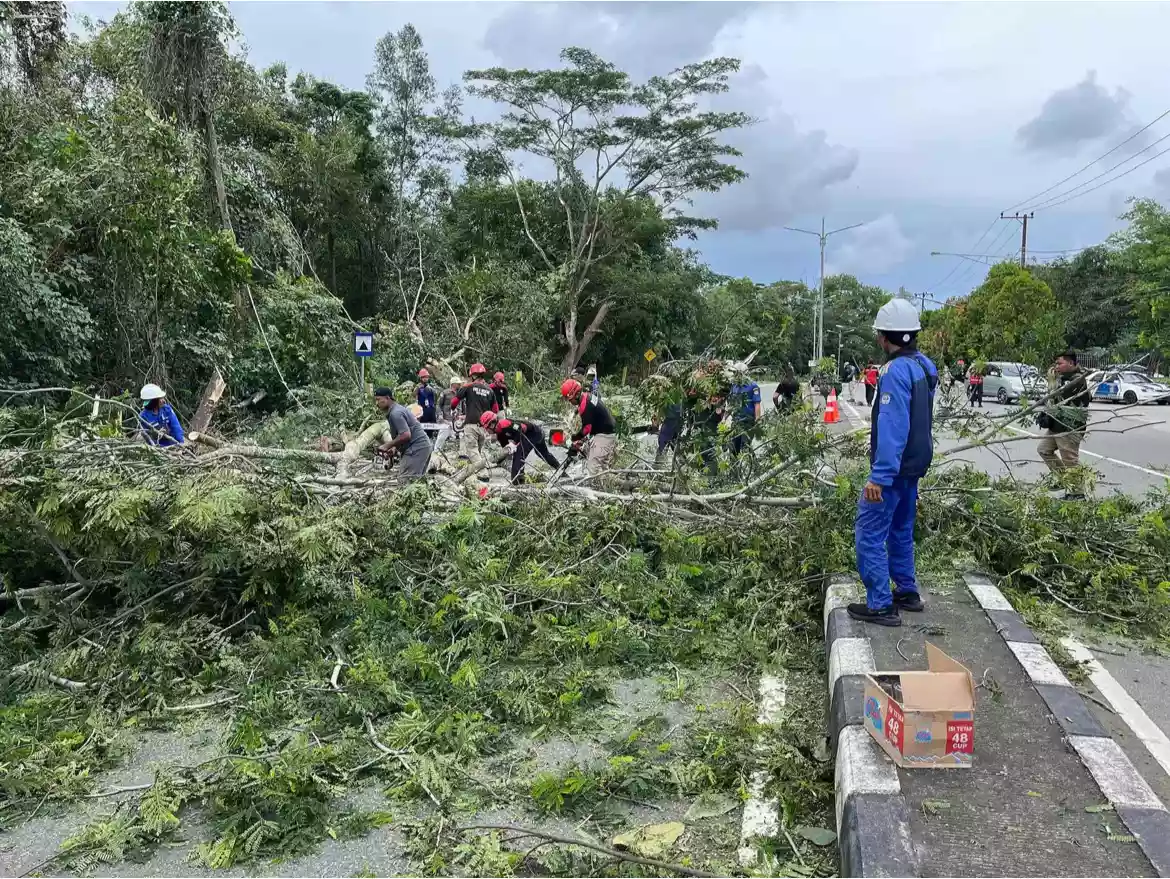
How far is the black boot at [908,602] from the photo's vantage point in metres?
4.84

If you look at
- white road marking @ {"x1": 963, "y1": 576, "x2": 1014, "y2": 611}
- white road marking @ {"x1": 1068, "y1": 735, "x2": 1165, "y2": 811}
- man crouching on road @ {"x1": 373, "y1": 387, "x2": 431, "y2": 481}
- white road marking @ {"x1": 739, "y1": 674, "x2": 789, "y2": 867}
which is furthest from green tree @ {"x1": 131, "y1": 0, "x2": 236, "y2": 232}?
white road marking @ {"x1": 1068, "y1": 735, "x2": 1165, "y2": 811}

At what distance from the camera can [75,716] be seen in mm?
4160

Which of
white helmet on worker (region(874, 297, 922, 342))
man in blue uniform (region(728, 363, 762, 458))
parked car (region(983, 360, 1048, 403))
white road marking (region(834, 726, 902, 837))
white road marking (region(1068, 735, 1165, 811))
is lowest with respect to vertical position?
white road marking (region(1068, 735, 1165, 811))

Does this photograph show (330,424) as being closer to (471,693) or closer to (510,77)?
(471,693)

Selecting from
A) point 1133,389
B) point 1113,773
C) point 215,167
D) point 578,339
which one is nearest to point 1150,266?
point 1133,389

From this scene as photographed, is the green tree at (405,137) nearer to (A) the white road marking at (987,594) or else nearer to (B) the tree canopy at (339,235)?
(B) the tree canopy at (339,235)

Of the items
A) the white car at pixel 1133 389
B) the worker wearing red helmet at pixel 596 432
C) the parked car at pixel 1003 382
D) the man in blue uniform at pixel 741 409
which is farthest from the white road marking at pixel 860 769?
the white car at pixel 1133 389

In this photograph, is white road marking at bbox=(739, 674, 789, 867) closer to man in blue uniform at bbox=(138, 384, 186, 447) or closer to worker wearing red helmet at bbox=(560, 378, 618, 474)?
worker wearing red helmet at bbox=(560, 378, 618, 474)

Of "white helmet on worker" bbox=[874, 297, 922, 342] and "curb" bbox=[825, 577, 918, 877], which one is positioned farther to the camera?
"white helmet on worker" bbox=[874, 297, 922, 342]

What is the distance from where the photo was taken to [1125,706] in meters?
4.12

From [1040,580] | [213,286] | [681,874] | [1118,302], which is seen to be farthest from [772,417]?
[1118,302]

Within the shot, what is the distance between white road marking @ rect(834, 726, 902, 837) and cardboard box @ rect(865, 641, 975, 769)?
76 mm

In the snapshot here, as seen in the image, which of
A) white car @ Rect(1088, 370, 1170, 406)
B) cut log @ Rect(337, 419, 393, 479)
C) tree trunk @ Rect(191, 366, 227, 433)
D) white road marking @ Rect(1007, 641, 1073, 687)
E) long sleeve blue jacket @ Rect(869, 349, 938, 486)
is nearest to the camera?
white road marking @ Rect(1007, 641, 1073, 687)

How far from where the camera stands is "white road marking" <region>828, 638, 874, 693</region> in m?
3.94
